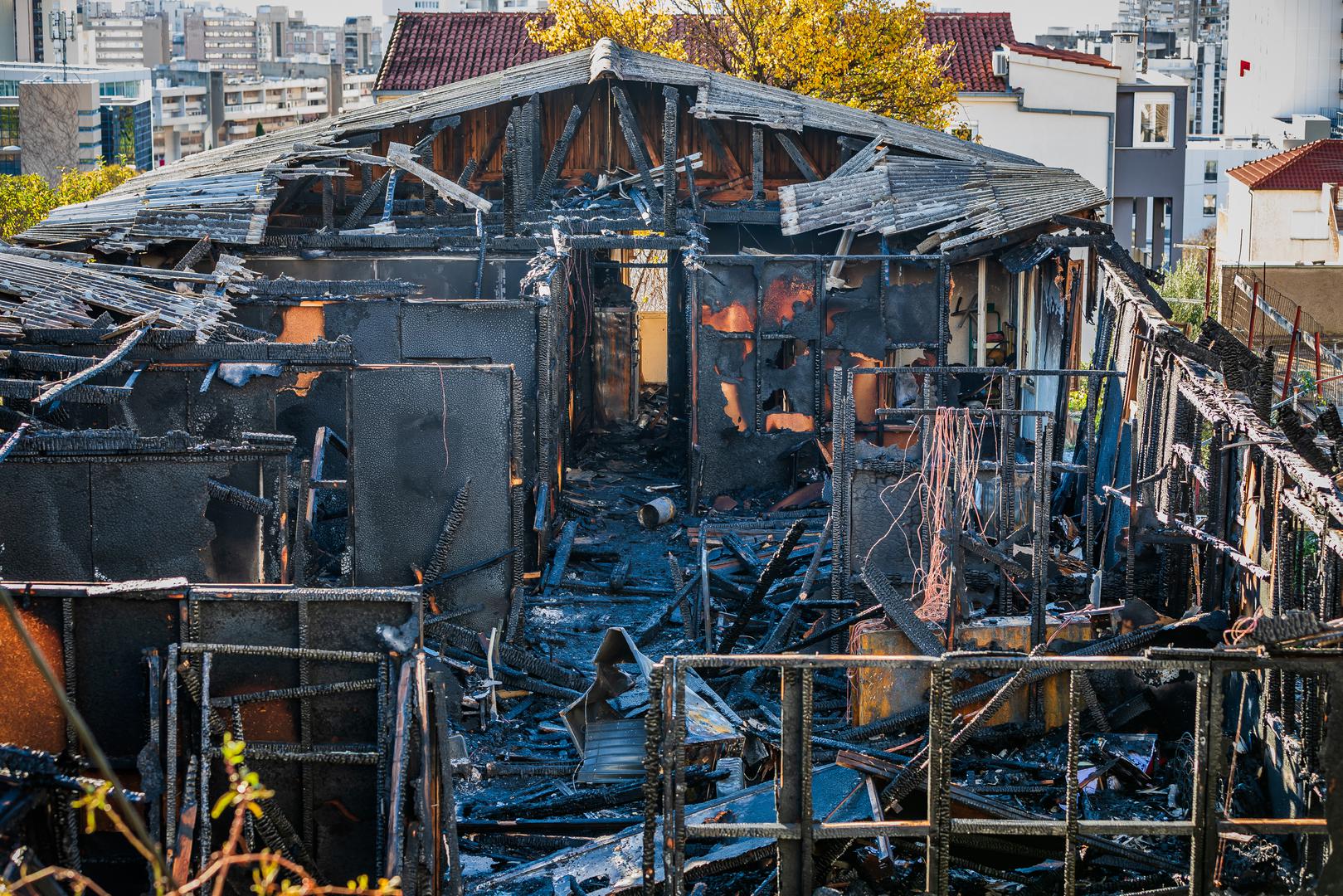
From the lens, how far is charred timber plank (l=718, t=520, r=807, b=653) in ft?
45.2

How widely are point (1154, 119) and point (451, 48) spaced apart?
23082 millimetres

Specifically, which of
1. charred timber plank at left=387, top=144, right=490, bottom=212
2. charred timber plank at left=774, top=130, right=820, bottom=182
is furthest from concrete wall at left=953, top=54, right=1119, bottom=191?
charred timber plank at left=387, top=144, right=490, bottom=212

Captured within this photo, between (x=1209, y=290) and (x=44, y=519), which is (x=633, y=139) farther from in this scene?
(x=44, y=519)

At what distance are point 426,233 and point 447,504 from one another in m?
7.96

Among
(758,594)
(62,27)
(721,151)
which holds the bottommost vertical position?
(758,594)

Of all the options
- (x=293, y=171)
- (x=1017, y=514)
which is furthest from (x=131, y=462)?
(x=293, y=171)

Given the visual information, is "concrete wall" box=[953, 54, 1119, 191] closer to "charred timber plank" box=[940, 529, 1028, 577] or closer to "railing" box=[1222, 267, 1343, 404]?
"railing" box=[1222, 267, 1343, 404]

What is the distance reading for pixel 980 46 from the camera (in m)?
52.7

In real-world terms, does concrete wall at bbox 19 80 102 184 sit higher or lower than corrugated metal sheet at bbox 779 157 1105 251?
higher

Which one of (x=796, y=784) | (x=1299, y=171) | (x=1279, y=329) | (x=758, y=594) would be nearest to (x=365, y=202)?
(x=758, y=594)

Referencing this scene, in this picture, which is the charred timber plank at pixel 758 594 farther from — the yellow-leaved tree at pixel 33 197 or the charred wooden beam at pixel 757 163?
the yellow-leaved tree at pixel 33 197

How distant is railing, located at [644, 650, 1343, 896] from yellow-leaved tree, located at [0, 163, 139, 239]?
35980 millimetres

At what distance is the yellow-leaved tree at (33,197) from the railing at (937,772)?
118 feet

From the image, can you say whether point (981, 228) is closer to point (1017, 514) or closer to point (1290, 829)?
point (1017, 514)
